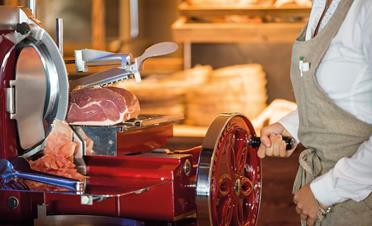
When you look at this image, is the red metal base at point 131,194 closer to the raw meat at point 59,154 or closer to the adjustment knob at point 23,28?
the raw meat at point 59,154

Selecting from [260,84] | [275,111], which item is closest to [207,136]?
[275,111]

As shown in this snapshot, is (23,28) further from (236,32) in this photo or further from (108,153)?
(236,32)

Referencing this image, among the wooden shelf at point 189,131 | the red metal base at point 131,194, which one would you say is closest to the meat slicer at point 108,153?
the red metal base at point 131,194

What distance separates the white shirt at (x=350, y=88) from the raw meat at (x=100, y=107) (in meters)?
0.54

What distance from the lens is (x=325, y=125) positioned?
1.77 meters

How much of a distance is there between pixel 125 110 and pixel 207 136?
0.97 ft

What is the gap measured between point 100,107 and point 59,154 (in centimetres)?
18

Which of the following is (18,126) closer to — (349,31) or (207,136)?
(207,136)

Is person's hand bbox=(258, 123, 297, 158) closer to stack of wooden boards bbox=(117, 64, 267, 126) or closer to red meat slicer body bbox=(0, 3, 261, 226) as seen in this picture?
red meat slicer body bbox=(0, 3, 261, 226)

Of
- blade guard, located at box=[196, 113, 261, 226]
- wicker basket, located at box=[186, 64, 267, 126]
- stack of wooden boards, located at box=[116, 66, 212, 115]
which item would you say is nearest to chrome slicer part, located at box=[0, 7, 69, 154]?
blade guard, located at box=[196, 113, 261, 226]

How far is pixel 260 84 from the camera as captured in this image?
4.30 m

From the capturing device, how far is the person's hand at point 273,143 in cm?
189

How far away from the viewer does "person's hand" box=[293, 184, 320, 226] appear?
1.77 meters

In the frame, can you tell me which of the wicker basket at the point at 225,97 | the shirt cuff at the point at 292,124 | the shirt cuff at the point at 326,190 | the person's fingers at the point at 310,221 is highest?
the shirt cuff at the point at 292,124
